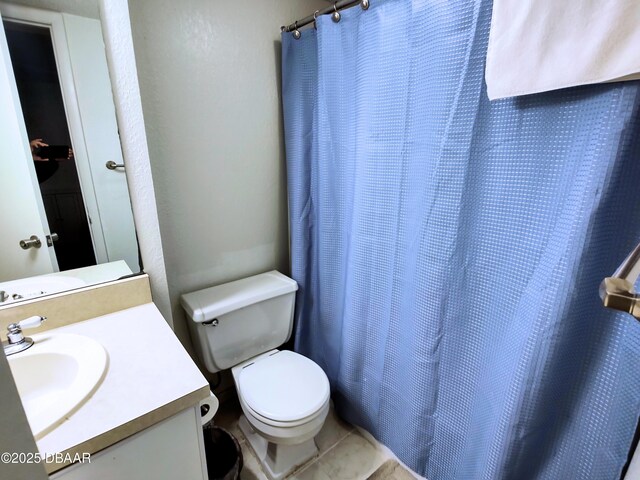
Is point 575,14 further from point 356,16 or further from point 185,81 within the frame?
point 185,81

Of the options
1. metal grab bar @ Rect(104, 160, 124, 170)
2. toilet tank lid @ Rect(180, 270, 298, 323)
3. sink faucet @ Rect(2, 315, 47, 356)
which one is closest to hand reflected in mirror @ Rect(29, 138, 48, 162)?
metal grab bar @ Rect(104, 160, 124, 170)

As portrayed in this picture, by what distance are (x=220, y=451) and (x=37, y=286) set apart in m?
0.95

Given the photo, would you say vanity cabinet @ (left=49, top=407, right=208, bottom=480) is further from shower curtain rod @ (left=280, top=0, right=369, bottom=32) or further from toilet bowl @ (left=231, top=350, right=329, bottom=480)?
shower curtain rod @ (left=280, top=0, right=369, bottom=32)

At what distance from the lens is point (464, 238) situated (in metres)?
0.99

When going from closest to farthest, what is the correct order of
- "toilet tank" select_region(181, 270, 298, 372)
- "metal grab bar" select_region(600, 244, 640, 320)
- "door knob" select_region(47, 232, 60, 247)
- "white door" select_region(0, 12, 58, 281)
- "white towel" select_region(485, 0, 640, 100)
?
"metal grab bar" select_region(600, 244, 640, 320) → "white towel" select_region(485, 0, 640, 100) → "white door" select_region(0, 12, 58, 281) → "door knob" select_region(47, 232, 60, 247) → "toilet tank" select_region(181, 270, 298, 372)

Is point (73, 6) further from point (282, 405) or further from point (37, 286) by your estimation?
point (282, 405)

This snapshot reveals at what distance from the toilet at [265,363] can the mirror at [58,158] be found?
42cm

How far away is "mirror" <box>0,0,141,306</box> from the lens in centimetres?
89

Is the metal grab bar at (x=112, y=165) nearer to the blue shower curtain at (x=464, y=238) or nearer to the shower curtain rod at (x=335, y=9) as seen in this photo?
the blue shower curtain at (x=464, y=238)

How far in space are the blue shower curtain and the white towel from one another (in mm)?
65

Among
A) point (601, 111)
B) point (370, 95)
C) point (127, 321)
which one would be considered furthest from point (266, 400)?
point (601, 111)

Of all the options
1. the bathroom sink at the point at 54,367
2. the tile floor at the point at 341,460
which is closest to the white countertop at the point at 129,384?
the bathroom sink at the point at 54,367

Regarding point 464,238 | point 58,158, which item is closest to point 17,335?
point 58,158

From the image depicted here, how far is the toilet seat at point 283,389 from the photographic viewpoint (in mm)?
1166
